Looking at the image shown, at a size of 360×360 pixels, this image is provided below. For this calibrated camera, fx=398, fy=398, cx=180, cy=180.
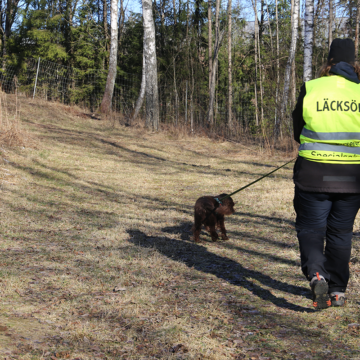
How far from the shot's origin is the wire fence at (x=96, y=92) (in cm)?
1916

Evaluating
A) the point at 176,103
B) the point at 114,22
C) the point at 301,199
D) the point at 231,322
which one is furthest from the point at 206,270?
the point at 114,22

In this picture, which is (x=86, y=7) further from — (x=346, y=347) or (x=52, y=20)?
(x=346, y=347)

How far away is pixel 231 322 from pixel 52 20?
956 inches

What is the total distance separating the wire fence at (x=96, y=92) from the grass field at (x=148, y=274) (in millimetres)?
9428

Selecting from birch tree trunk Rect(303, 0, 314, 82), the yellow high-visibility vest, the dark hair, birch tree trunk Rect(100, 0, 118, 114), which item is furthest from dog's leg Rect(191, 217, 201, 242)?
birch tree trunk Rect(100, 0, 118, 114)

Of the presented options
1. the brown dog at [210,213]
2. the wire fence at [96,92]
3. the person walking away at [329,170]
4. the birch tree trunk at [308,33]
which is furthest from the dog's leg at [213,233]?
the wire fence at [96,92]

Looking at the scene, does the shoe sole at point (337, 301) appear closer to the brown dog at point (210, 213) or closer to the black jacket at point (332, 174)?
the black jacket at point (332, 174)

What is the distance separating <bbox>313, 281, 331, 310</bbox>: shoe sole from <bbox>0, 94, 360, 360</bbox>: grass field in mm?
184

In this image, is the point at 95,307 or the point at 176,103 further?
the point at 176,103

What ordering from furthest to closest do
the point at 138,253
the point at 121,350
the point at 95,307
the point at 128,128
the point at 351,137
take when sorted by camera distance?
the point at 128,128, the point at 138,253, the point at 95,307, the point at 351,137, the point at 121,350

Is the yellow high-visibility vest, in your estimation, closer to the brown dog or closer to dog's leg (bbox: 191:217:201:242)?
the brown dog

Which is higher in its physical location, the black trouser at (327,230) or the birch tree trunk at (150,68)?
the birch tree trunk at (150,68)

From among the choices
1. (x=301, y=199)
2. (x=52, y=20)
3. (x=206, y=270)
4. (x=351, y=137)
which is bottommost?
(x=206, y=270)

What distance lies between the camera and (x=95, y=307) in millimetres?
3322
